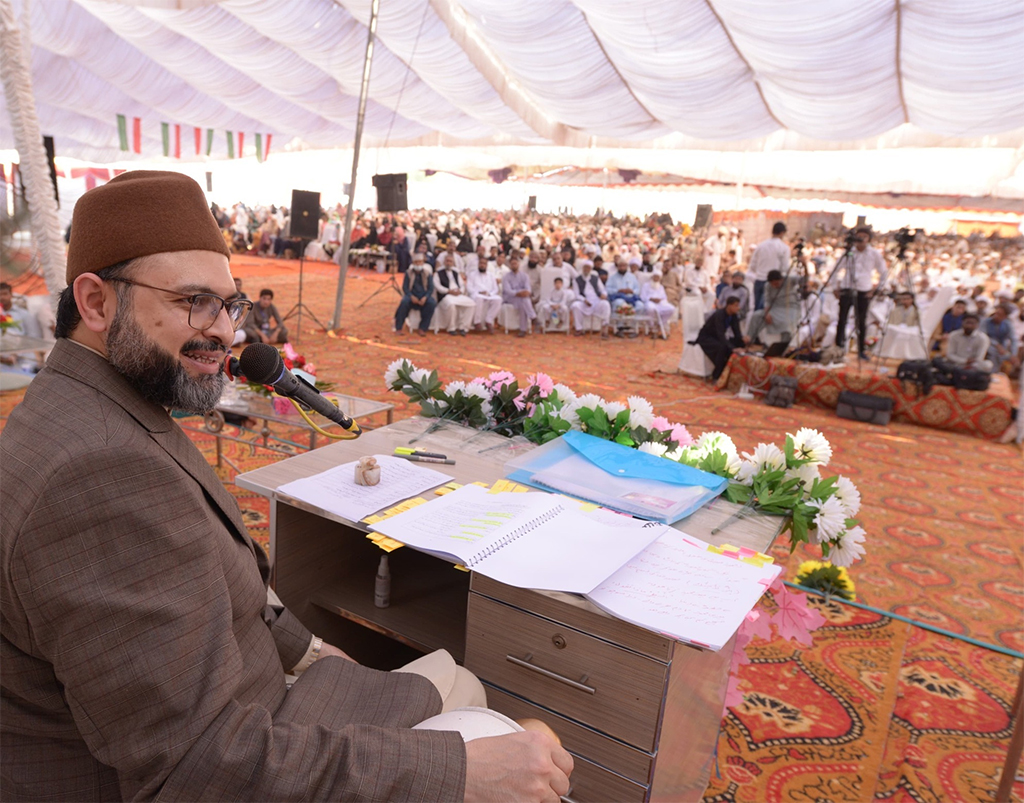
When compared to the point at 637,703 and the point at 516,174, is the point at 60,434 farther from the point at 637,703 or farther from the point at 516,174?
the point at 516,174

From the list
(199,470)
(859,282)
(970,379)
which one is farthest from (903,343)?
(199,470)

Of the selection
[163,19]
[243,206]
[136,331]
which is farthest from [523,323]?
[243,206]

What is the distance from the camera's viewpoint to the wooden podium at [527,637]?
141 centimetres

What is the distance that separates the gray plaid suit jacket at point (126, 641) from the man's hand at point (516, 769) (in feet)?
0.14

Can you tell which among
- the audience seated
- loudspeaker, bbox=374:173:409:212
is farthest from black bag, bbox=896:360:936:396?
loudspeaker, bbox=374:173:409:212

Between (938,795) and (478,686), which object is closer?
(478,686)

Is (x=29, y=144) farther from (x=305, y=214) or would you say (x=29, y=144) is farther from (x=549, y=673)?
(x=305, y=214)

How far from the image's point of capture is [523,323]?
11320mm

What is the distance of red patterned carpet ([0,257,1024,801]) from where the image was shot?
2344 mm

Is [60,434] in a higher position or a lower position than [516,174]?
lower

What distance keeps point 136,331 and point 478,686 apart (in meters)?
0.98

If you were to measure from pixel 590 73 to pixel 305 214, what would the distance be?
4.46m

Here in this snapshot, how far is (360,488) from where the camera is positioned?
1.83 m

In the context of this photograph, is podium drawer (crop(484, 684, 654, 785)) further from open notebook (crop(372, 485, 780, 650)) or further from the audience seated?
the audience seated
